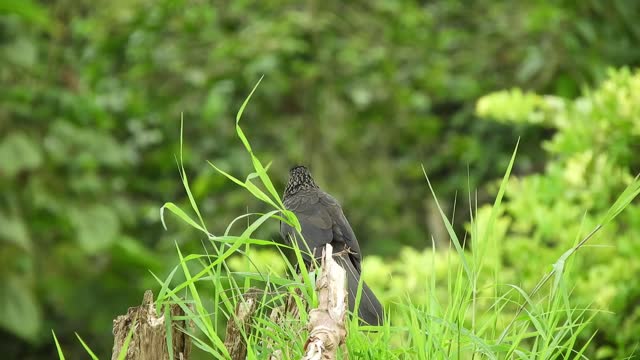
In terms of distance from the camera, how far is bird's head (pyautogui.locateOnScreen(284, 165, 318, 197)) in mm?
3088

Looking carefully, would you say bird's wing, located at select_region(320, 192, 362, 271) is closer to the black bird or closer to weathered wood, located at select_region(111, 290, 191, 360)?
the black bird

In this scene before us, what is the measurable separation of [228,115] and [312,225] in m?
4.90

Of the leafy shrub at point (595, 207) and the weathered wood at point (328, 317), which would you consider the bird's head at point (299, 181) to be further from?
the leafy shrub at point (595, 207)

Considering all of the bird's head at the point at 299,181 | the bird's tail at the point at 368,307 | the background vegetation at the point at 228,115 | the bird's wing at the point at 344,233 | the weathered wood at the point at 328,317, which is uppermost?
the background vegetation at the point at 228,115

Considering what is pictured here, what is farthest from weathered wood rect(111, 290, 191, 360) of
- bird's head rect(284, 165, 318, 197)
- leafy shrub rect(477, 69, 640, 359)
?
leafy shrub rect(477, 69, 640, 359)

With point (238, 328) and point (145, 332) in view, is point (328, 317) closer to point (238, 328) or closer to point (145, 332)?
point (238, 328)

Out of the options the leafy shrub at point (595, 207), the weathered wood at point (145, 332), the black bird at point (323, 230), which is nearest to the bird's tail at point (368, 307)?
the black bird at point (323, 230)

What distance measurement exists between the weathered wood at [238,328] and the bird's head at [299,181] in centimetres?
91

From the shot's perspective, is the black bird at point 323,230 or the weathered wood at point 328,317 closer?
the weathered wood at point 328,317

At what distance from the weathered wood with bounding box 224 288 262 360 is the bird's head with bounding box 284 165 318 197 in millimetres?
914

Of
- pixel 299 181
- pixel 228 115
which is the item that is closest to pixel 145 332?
pixel 299 181

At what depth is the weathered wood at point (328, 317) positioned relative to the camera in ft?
5.95

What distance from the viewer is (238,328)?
212 cm

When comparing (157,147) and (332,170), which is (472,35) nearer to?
(332,170)
